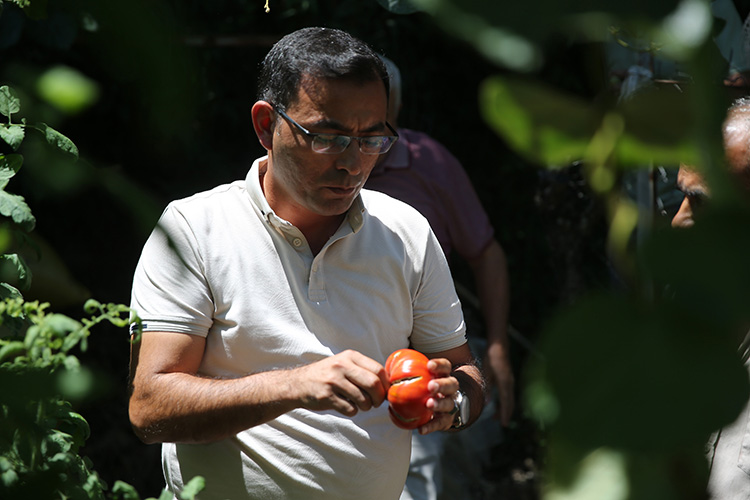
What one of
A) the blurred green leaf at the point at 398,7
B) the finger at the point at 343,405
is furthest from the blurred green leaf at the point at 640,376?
the blurred green leaf at the point at 398,7

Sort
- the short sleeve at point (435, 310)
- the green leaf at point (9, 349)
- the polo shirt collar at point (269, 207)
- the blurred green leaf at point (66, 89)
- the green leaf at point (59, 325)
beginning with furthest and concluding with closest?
the short sleeve at point (435, 310) → the polo shirt collar at point (269, 207) → the green leaf at point (59, 325) → the green leaf at point (9, 349) → the blurred green leaf at point (66, 89)

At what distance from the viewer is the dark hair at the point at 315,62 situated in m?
1.95

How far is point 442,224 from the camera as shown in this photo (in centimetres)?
324

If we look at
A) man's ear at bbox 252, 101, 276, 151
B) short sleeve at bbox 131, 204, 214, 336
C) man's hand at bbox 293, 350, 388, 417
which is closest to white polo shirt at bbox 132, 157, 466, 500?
short sleeve at bbox 131, 204, 214, 336

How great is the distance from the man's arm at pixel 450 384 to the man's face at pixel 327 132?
0.48m

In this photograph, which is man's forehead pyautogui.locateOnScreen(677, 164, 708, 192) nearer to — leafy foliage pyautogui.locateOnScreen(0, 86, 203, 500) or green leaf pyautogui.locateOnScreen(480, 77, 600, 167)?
green leaf pyautogui.locateOnScreen(480, 77, 600, 167)

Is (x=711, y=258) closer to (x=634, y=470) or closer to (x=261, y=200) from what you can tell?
(x=634, y=470)

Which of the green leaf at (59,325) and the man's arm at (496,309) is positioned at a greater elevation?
the green leaf at (59,325)

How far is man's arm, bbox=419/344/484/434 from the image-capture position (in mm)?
1869

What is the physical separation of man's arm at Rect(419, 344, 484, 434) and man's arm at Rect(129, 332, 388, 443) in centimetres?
16

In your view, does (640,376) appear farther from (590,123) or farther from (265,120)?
(265,120)

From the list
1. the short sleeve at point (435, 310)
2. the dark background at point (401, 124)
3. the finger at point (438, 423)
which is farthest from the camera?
the dark background at point (401, 124)

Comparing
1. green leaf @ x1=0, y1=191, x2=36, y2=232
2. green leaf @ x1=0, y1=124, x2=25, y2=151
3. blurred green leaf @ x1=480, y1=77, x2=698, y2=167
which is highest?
blurred green leaf @ x1=480, y1=77, x2=698, y2=167

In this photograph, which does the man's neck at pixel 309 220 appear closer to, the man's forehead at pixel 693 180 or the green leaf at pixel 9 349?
the man's forehead at pixel 693 180
